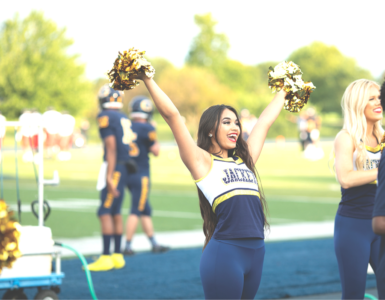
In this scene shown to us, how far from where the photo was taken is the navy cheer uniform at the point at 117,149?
6.82 m

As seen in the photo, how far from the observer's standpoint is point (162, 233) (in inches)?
361

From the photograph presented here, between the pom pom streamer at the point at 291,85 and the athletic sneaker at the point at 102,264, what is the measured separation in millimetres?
3658

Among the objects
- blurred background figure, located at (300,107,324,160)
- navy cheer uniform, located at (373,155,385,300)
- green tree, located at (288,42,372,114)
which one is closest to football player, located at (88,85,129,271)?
navy cheer uniform, located at (373,155,385,300)

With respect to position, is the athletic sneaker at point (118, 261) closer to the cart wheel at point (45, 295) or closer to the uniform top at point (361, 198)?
the cart wheel at point (45, 295)

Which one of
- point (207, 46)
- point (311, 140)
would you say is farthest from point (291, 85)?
point (207, 46)

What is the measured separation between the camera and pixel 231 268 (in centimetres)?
315

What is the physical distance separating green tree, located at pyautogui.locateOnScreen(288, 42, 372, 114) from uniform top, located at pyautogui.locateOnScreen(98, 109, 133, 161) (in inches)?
3480

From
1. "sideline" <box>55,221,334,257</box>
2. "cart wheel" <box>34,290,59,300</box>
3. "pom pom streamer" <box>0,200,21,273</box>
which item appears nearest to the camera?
"pom pom streamer" <box>0,200,21,273</box>

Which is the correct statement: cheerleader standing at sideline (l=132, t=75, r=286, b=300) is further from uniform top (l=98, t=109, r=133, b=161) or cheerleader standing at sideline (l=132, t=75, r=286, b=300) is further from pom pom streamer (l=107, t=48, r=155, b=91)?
uniform top (l=98, t=109, r=133, b=161)

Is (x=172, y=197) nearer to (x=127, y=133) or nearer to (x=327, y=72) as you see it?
(x=127, y=133)

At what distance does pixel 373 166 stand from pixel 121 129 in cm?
369

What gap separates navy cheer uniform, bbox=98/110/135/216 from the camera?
6824 millimetres

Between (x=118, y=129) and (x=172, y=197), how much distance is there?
291 inches

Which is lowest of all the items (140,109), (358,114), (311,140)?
(358,114)
